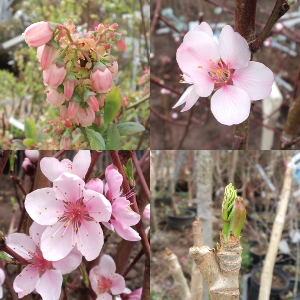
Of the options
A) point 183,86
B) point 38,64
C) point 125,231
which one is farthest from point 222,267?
point 183,86

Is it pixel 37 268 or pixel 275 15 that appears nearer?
pixel 275 15

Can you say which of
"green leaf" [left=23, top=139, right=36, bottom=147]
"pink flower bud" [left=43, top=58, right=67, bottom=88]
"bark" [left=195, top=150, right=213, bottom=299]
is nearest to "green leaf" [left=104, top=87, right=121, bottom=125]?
"pink flower bud" [left=43, top=58, right=67, bottom=88]

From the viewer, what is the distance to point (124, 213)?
0.46 m

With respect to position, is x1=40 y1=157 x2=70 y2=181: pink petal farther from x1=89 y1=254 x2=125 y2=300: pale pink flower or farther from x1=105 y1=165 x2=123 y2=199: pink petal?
x1=89 y1=254 x2=125 y2=300: pale pink flower

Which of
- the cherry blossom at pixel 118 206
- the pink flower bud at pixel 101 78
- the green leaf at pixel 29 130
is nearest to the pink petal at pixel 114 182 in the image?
the cherry blossom at pixel 118 206

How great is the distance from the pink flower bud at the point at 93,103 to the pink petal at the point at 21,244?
0.23 m

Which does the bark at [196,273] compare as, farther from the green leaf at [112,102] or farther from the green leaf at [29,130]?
the green leaf at [29,130]

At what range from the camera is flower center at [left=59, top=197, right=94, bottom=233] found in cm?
49

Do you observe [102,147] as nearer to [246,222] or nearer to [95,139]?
[95,139]

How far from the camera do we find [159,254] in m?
2.07

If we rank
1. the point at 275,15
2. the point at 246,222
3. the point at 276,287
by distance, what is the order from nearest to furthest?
the point at 275,15, the point at 276,287, the point at 246,222

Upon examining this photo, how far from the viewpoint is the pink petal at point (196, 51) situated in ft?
1.36

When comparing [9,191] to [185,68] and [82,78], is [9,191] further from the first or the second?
[185,68]

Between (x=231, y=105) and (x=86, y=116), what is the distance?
21 cm
